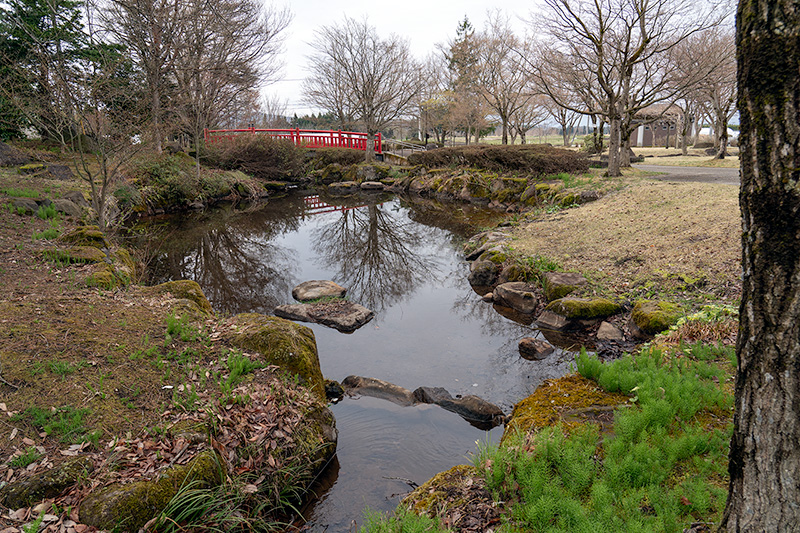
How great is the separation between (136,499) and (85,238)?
22.1 feet

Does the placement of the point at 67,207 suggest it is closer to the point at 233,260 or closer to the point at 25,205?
the point at 25,205

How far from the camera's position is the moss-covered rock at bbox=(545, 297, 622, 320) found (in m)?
7.07

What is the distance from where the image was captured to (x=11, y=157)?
14.5 metres

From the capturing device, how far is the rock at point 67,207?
10328 millimetres

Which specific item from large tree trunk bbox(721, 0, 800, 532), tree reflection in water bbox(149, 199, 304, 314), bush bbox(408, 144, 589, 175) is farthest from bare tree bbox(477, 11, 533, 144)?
large tree trunk bbox(721, 0, 800, 532)

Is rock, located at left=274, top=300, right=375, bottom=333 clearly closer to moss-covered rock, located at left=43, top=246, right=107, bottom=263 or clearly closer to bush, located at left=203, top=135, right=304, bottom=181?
moss-covered rock, located at left=43, top=246, right=107, bottom=263

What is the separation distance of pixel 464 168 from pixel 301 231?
1001cm

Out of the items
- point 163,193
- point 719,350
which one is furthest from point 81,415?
point 163,193

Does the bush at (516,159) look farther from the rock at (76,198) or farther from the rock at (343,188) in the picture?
the rock at (76,198)

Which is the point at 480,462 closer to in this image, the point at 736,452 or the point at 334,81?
the point at 736,452

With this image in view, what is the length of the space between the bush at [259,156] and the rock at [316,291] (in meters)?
15.6

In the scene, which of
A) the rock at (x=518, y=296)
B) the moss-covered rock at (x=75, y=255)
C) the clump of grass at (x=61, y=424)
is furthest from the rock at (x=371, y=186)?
the clump of grass at (x=61, y=424)

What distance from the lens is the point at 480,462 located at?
3477 millimetres

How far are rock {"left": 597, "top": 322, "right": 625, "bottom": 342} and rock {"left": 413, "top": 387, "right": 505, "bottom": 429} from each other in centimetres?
230
